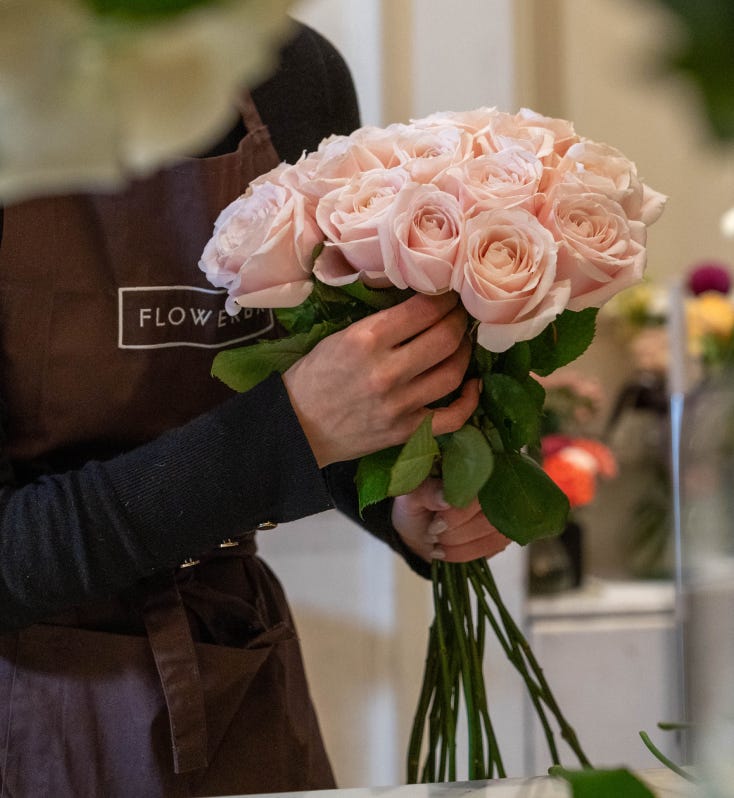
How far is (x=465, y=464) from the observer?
64cm

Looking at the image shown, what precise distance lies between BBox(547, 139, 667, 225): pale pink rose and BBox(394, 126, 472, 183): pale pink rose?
6 cm

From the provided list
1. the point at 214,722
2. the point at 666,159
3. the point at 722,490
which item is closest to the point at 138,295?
the point at 214,722

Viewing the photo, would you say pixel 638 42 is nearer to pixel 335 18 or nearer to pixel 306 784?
pixel 306 784

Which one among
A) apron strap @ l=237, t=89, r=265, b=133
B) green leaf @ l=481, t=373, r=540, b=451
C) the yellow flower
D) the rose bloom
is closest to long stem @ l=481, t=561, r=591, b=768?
green leaf @ l=481, t=373, r=540, b=451

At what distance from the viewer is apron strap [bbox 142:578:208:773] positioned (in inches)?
29.7

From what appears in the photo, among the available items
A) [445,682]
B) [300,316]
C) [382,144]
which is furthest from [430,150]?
[445,682]

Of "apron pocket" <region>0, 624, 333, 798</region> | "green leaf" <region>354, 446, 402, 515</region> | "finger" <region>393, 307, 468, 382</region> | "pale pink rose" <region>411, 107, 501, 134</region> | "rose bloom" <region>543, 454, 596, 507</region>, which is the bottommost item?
"rose bloom" <region>543, 454, 596, 507</region>

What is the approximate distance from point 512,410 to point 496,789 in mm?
235

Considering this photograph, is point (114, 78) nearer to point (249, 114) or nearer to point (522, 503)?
point (522, 503)

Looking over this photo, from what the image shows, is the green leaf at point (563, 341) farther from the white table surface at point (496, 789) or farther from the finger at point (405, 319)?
the white table surface at point (496, 789)

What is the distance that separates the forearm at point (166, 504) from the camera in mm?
668

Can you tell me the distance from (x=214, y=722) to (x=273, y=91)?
575 millimetres

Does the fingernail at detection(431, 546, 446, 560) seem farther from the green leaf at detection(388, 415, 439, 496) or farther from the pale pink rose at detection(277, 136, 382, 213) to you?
the pale pink rose at detection(277, 136, 382, 213)

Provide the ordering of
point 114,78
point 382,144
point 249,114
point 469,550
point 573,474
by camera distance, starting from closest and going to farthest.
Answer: point 114,78, point 382,144, point 469,550, point 249,114, point 573,474
